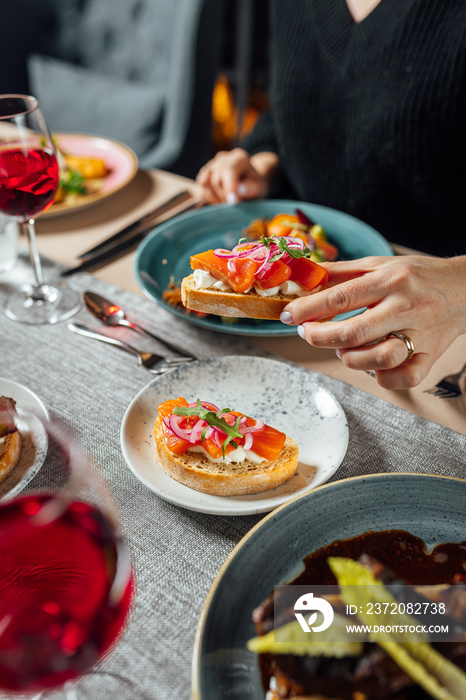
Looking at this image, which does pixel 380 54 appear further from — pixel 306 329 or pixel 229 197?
pixel 306 329

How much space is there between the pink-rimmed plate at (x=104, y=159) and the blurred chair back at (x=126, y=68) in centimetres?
85

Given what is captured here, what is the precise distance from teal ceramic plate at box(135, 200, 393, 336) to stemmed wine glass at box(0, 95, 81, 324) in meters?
0.22

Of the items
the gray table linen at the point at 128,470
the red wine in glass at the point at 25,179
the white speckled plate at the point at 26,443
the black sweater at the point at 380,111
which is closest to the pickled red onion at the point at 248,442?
the gray table linen at the point at 128,470

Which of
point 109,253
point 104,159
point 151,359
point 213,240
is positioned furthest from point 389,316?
point 104,159

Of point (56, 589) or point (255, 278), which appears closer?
point (56, 589)

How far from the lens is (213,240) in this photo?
1.64m

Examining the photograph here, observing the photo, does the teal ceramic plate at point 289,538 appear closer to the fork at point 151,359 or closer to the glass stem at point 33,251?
the fork at point 151,359

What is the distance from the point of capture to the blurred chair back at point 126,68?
10.0 ft

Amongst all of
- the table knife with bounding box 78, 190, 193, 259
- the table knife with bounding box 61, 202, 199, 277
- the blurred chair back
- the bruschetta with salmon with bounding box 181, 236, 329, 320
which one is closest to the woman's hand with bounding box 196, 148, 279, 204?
the table knife with bounding box 78, 190, 193, 259

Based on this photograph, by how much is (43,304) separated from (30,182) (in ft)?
1.02

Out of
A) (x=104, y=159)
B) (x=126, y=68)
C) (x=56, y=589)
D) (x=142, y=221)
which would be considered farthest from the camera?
(x=126, y=68)

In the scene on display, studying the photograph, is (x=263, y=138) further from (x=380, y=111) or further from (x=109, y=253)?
(x=109, y=253)

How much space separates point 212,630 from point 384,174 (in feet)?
5.50

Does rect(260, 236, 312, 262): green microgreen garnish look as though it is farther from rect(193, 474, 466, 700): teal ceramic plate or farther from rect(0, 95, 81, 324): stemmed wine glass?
rect(0, 95, 81, 324): stemmed wine glass
